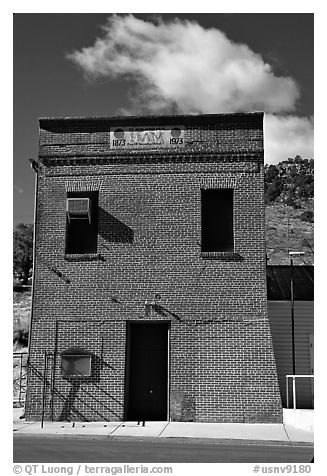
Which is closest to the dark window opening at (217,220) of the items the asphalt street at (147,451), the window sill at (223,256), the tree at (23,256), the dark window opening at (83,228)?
the window sill at (223,256)

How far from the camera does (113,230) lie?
16750 mm

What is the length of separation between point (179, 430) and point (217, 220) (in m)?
5.90

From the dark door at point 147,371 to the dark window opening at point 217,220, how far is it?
2.66 m

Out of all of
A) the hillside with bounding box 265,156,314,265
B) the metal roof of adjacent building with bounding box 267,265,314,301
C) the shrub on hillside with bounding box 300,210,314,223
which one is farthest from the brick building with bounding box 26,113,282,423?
the shrub on hillside with bounding box 300,210,314,223

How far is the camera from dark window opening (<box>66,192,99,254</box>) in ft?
55.5

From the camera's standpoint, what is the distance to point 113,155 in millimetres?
17078

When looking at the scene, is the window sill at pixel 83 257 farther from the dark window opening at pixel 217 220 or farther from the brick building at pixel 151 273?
the dark window opening at pixel 217 220

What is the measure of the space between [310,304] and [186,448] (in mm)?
7679

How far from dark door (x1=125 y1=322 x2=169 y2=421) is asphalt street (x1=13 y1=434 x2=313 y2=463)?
2.99 m

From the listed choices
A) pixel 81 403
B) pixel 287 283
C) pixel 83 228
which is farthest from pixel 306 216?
pixel 81 403

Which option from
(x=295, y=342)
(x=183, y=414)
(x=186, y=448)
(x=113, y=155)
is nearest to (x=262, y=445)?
(x=186, y=448)

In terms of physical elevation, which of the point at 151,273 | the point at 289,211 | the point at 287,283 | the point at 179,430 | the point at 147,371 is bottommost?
the point at 179,430

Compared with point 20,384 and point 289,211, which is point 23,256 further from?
point 20,384

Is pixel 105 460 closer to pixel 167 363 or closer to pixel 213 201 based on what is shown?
pixel 167 363
